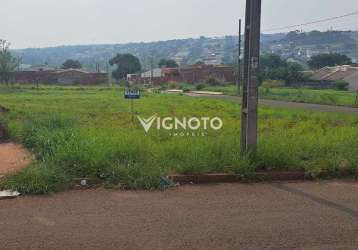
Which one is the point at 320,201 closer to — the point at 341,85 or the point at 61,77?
the point at 341,85

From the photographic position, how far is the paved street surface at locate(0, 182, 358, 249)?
4.75 metres

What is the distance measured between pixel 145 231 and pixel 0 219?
1789 mm

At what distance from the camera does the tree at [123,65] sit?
105 m

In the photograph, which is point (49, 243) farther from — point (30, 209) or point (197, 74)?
point (197, 74)

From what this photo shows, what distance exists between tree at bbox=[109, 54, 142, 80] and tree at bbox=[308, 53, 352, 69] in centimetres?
3939

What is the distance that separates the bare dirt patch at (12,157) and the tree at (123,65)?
310 feet

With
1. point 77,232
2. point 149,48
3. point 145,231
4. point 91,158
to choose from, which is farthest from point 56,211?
point 149,48

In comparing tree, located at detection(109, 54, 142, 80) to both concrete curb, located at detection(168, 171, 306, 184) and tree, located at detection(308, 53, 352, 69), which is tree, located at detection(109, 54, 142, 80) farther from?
concrete curb, located at detection(168, 171, 306, 184)

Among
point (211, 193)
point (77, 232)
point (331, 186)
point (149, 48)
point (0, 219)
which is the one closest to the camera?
point (77, 232)

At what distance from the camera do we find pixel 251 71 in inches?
317

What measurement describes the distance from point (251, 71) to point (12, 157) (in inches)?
198

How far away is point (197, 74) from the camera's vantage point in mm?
96188

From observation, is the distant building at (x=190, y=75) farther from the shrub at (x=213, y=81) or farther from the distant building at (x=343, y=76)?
the distant building at (x=343, y=76)

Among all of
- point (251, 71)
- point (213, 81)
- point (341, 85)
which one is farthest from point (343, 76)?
point (251, 71)
